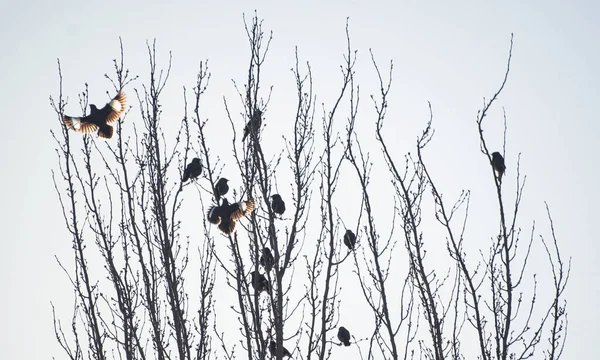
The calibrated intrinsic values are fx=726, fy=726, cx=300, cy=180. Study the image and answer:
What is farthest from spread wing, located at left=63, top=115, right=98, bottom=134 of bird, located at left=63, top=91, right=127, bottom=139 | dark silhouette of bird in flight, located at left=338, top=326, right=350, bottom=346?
dark silhouette of bird in flight, located at left=338, top=326, right=350, bottom=346

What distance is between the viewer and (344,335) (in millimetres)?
11383

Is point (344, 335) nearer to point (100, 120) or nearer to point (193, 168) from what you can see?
point (193, 168)

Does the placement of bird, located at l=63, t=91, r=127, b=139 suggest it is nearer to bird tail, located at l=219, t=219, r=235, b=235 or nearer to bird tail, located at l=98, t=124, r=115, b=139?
bird tail, located at l=98, t=124, r=115, b=139

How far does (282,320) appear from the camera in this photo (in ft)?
19.5

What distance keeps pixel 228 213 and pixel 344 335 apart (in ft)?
16.0

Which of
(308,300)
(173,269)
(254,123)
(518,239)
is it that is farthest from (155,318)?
(518,239)

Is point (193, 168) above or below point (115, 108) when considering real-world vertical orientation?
below

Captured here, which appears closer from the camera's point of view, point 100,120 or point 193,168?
point 193,168

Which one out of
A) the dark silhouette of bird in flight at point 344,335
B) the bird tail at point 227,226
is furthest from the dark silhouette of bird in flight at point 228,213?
the dark silhouette of bird in flight at point 344,335

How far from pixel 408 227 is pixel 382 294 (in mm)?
742

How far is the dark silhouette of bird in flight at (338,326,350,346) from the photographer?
1133 centimetres

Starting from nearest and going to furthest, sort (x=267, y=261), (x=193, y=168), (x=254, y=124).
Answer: (x=267, y=261) < (x=254, y=124) < (x=193, y=168)

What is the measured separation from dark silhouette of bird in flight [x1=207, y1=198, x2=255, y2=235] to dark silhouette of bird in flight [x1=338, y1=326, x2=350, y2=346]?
4.47 metres

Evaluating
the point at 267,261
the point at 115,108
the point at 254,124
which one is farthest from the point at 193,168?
the point at 267,261
